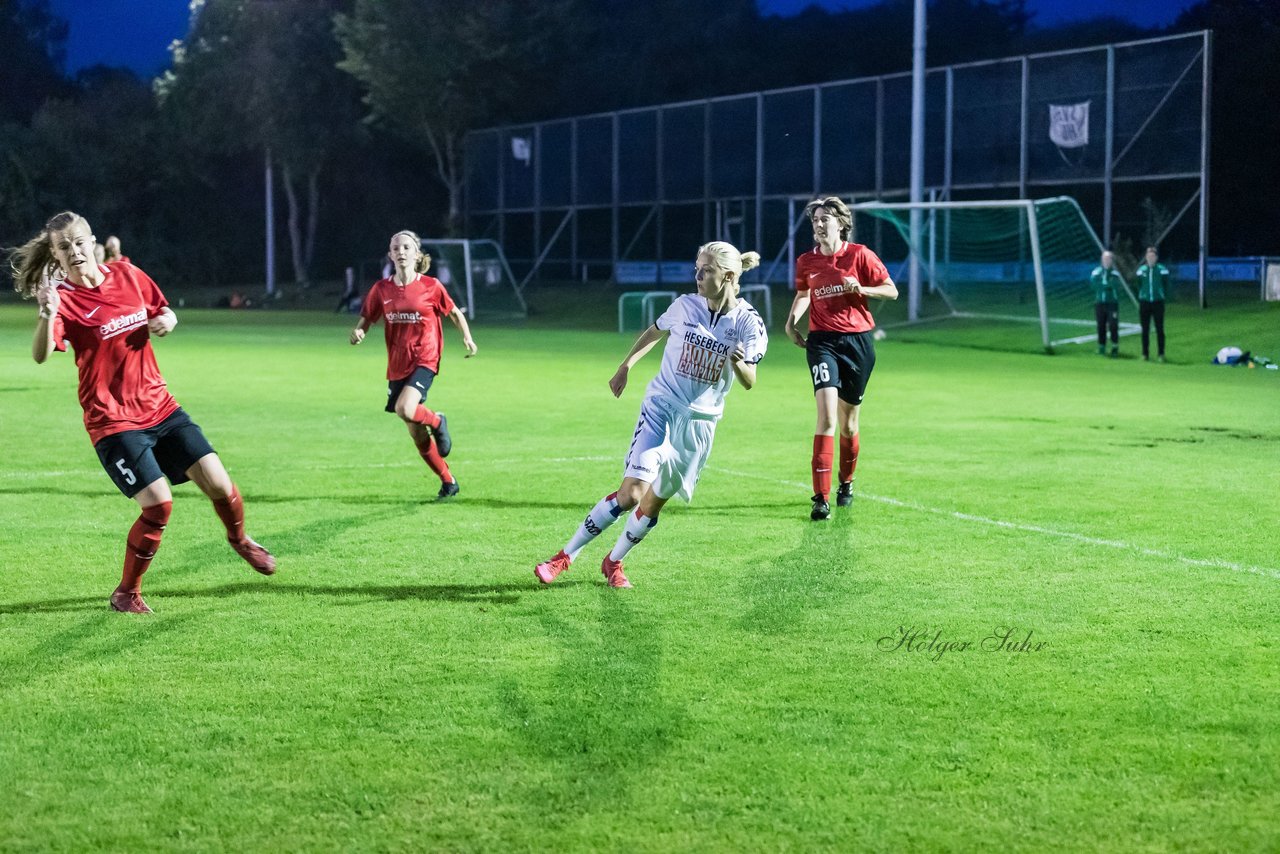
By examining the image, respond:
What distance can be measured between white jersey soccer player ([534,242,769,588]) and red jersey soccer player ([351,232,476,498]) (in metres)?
3.40

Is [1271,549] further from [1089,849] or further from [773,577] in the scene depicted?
[1089,849]

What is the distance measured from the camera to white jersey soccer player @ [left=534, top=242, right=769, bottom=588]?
7133 millimetres

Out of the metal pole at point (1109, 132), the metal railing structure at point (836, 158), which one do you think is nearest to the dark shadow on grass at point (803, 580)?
the metal railing structure at point (836, 158)

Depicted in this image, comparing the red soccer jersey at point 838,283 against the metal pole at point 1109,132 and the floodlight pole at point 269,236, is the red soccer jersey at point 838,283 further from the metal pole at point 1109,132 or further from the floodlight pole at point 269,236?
the floodlight pole at point 269,236

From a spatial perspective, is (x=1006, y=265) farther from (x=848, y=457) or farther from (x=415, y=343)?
(x=415, y=343)

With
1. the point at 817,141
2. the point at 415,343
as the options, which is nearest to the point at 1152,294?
the point at 415,343

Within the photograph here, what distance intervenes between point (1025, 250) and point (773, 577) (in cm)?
2588

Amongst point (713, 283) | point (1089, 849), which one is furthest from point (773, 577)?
point (1089, 849)

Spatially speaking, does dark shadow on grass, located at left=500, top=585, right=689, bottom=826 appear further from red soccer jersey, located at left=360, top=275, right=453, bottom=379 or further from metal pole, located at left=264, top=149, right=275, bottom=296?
metal pole, located at left=264, top=149, right=275, bottom=296

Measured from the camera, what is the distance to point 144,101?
6719 cm

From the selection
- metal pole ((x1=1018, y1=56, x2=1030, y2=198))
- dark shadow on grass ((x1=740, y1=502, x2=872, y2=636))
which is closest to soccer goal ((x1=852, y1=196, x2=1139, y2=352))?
metal pole ((x1=1018, y1=56, x2=1030, y2=198))

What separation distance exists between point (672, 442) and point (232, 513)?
2.23m

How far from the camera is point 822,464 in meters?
9.75

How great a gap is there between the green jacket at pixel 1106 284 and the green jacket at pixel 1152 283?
2.37ft
